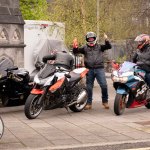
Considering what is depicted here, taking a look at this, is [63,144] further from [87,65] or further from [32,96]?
[87,65]

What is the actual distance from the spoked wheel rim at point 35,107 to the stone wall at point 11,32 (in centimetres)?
349

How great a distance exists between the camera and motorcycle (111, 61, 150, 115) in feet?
34.9

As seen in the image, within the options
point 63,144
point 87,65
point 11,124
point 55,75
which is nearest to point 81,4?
point 87,65

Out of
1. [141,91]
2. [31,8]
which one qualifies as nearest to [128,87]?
[141,91]

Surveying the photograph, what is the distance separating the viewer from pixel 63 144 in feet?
25.3

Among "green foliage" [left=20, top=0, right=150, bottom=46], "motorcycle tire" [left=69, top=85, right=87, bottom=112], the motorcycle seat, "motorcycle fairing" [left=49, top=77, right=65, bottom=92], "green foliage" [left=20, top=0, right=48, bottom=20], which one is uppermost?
"green foliage" [left=20, top=0, right=48, bottom=20]

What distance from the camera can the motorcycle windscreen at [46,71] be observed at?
1055cm

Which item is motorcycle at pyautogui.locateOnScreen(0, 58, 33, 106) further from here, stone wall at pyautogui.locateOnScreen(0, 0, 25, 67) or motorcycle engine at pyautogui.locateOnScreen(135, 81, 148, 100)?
motorcycle engine at pyautogui.locateOnScreen(135, 81, 148, 100)

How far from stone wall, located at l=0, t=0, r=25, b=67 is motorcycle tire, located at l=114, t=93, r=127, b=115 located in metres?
4.09

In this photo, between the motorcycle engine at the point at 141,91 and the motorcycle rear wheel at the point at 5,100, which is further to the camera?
the motorcycle rear wheel at the point at 5,100

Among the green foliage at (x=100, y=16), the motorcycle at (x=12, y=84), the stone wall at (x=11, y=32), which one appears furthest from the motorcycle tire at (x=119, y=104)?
the green foliage at (x=100, y=16)

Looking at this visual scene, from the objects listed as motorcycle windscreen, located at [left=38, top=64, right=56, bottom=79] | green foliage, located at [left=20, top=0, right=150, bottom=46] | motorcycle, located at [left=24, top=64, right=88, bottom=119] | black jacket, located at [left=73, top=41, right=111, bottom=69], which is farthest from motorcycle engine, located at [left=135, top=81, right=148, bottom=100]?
green foliage, located at [left=20, top=0, right=150, bottom=46]

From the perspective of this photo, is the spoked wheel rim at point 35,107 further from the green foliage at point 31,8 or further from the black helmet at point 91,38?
the green foliage at point 31,8

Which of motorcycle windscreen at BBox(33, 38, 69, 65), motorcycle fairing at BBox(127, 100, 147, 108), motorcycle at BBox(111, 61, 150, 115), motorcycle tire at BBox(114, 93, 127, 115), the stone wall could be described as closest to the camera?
motorcycle tire at BBox(114, 93, 127, 115)
